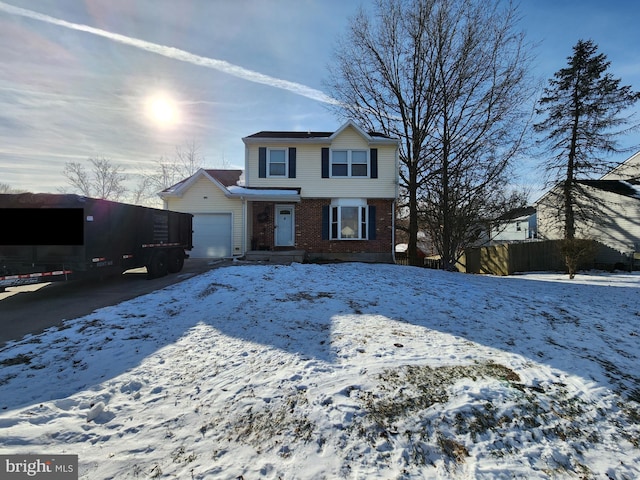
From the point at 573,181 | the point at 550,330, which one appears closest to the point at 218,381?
the point at 550,330

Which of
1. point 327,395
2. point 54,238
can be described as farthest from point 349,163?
Answer: point 327,395

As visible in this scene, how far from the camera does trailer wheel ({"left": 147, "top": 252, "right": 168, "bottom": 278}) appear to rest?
914 cm

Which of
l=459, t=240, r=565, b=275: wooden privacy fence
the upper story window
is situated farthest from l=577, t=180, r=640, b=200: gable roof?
the upper story window

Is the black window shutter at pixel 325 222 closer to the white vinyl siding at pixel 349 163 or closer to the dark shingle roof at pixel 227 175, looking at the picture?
the white vinyl siding at pixel 349 163

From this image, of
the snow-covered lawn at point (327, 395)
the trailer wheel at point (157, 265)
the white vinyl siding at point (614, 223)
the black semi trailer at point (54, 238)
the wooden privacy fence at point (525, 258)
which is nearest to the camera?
the snow-covered lawn at point (327, 395)

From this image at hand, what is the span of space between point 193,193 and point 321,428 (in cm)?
1447

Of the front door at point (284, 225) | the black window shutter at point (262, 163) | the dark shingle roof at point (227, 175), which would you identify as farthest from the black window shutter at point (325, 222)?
the dark shingle roof at point (227, 175)

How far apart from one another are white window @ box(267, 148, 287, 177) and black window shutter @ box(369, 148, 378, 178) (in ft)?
14.5

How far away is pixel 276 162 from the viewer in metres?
15.6

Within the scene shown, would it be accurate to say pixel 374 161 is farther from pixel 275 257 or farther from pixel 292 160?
pixel 275 257

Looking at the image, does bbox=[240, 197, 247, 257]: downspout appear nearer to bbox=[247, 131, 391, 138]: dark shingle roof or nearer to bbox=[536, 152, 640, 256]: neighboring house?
bbox=[247, 131, 391, 138]: dark shingle roof

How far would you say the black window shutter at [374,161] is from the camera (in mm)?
15422

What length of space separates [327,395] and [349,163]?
1386 centimetres

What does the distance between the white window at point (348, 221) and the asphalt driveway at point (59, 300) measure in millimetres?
7853
